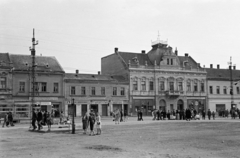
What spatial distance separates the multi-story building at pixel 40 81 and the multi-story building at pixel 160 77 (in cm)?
1337

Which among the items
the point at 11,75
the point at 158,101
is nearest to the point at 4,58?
the point at 11,75

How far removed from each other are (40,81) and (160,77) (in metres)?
23.3

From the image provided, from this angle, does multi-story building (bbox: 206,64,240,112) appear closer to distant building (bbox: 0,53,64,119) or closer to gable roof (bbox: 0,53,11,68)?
distant building (bbox: 0,53,64,119)

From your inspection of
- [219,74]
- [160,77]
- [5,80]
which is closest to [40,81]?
[5,80]

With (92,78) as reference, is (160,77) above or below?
above

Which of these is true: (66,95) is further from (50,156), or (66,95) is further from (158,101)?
(50,156)

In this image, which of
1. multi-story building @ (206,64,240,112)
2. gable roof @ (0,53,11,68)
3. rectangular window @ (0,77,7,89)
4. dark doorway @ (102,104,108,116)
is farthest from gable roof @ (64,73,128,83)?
multi-story building @ (206,64,240,112)

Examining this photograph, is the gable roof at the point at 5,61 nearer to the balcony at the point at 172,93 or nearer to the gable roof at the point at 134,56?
the gable roof at the point at 134,56

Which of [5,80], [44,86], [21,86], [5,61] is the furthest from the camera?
[44,86]

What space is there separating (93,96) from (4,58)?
15459mm

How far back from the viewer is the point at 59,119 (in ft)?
118

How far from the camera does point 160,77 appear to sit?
63969mm

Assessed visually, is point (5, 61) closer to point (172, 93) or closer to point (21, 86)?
point (21, 86)

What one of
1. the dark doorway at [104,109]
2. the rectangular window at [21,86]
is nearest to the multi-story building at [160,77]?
the dark doorway at [104,109]
